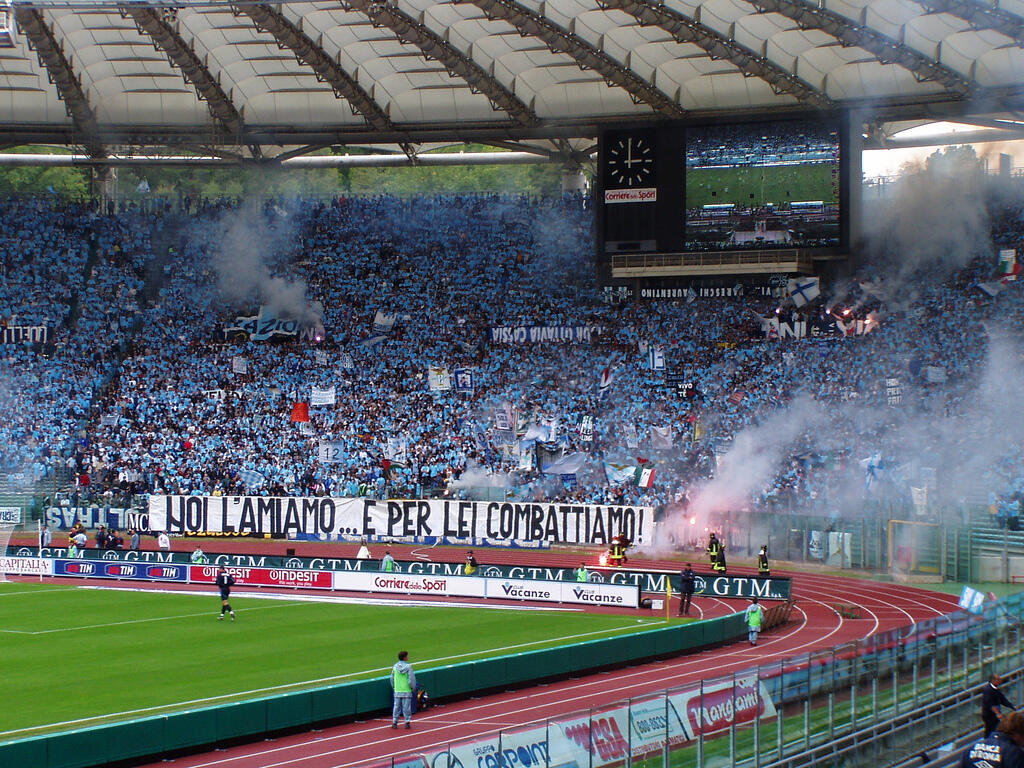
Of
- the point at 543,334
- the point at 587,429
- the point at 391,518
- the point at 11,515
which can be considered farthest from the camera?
the point at 543,334

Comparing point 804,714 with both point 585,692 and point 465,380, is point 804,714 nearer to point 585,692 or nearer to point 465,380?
point 585,692

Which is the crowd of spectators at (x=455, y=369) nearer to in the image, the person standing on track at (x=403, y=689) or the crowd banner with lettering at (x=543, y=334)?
the crowd banner with lettering at (x=543, y=334)

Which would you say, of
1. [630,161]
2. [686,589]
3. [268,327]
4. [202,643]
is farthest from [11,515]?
[686,589]

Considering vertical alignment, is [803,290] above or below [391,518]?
above

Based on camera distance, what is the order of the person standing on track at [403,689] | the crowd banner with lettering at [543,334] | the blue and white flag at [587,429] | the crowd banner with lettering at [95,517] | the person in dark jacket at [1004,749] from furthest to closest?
the crowd banner with lettering at [543,334] → the crowd banner with lettering at [95,517] → the blue and white flag at [587,429] → the person standing on track at [403,689] → the person in dark jacket at [1004,749]

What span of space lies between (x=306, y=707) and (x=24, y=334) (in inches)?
1702

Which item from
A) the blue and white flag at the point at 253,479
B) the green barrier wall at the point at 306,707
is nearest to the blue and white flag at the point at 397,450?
the blue and white flag at the point at 253,479

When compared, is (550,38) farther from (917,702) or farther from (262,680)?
(917,702)

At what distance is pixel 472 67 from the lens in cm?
4950

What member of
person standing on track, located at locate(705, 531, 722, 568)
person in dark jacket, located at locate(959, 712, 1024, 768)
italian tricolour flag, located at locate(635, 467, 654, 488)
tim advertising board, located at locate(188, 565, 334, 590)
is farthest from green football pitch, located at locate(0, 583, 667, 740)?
person in dark jacket, located at locate(959, 712, 1024, 768)

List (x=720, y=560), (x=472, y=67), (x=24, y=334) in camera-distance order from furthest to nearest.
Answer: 1. (x=24, y=334)
2. (x=472, y=67)
3. (x=720, y=560)

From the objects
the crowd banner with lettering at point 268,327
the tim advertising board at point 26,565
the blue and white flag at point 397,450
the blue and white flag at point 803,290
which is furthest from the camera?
the crowd banner with lettering at point 268,327

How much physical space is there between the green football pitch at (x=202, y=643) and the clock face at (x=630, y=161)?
20.7 meters

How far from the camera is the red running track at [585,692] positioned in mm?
21359
